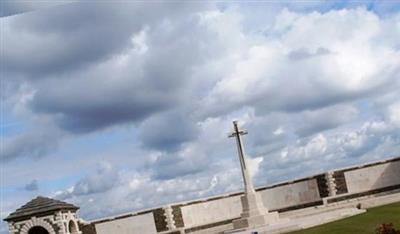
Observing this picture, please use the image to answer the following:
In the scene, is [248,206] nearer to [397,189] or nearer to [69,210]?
[69,210]

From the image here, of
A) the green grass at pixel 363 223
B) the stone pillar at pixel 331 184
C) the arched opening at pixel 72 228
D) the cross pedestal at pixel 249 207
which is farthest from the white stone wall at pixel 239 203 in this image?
the green grass at pixel 363 223

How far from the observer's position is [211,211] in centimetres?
3853

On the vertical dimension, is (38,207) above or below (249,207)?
above

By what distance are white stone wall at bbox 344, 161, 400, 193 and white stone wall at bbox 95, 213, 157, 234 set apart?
37.9 ft

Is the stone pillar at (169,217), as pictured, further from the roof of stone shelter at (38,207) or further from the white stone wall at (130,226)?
the roof of stone shelter at (38,207)

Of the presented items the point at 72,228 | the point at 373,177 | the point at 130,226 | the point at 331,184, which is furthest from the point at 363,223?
the point at 130,226

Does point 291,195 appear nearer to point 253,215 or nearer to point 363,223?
point 253,215

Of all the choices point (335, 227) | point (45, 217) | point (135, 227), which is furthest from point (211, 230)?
point (335, 227)

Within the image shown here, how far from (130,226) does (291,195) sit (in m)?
9.60

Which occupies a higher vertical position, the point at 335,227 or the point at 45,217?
the point at 45,217

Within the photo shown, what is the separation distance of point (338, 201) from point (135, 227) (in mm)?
11588

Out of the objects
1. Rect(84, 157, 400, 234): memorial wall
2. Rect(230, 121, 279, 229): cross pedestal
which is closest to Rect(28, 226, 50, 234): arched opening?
Rect(84, 157, 400, 234): memorial wall

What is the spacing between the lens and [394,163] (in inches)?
1510

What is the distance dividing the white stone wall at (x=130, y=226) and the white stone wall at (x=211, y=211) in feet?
6.46
